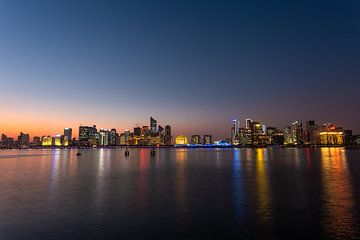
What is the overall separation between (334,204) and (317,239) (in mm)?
11975

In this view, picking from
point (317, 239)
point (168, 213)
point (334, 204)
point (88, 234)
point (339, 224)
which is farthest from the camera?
point (334, 204)

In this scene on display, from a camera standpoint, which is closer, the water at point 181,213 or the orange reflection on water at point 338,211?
the water at point 181,213

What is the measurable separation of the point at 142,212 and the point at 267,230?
1069cm

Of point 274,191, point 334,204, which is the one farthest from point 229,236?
point 274,191

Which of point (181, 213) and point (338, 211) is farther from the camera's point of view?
point (338, 211)

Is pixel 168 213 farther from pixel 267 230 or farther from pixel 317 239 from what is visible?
pixel 317 239

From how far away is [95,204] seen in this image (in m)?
28.1

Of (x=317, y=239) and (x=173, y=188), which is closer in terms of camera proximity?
(x=317, y=239)

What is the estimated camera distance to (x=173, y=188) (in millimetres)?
38094

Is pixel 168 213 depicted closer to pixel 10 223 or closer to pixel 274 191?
pixel 10 223

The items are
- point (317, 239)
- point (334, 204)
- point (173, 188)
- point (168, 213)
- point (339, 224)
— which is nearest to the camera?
point (317, 239)

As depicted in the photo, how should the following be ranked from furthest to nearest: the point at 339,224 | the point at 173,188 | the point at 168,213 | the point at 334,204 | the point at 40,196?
the point at 173,188, the point at 40,196, the point at 334,204, the point at 168,213, the point at 339,224

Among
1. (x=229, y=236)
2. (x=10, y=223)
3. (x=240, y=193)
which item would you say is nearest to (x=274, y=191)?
(x=240, y=193)

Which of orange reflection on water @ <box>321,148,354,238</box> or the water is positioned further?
orange reflection on water @ <box>321,148,354,238</box>
